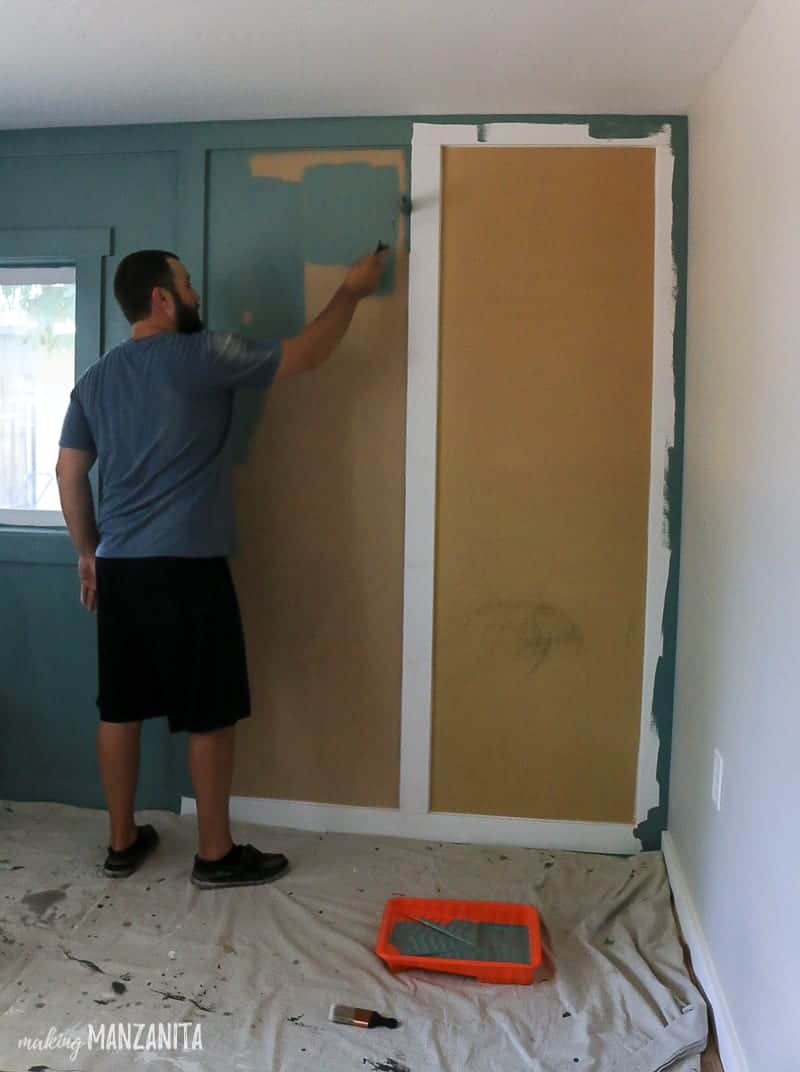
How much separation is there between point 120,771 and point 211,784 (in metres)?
0.27

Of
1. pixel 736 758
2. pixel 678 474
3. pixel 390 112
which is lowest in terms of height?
pixel 736 758

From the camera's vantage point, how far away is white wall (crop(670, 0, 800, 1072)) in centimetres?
144

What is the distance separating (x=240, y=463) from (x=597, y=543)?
106 cm

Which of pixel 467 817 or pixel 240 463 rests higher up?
pixel 240 463

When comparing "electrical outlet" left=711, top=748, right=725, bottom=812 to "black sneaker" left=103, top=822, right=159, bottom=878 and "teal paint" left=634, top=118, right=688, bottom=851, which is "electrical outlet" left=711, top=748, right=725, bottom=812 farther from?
"black sneaker" left=103, top=822, right=159, bottom=878

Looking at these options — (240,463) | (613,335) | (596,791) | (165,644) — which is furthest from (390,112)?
(596,791)

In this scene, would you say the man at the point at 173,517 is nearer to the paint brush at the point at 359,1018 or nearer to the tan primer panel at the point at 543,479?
the tan primer panel at the point at 543,479

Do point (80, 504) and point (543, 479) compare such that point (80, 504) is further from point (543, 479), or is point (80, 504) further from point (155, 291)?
point (543, 479)

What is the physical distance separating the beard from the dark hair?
41 millimetres

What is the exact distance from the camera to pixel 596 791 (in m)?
2.47

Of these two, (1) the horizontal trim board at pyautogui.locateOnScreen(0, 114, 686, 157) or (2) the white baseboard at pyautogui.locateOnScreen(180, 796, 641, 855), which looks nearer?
(1) the horizontal trim board at pyautogui.locateOnScreen(0, 114, 686, 157)

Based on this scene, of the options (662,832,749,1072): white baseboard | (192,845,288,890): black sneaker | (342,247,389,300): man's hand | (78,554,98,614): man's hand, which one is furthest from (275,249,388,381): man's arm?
(662,832,749,1072): white baseboard

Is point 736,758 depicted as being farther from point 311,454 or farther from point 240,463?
point 240,463

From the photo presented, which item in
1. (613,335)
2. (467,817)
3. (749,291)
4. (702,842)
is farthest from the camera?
(467,817)
